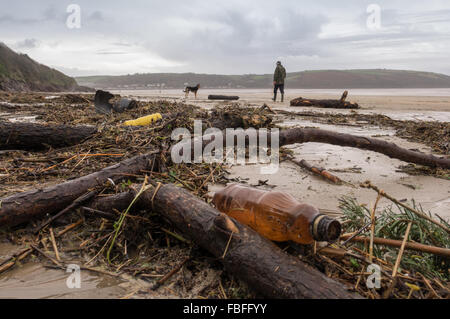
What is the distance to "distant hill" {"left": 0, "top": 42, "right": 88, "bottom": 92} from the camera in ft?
73.7

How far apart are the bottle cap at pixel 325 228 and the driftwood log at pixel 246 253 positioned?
0.14 metres

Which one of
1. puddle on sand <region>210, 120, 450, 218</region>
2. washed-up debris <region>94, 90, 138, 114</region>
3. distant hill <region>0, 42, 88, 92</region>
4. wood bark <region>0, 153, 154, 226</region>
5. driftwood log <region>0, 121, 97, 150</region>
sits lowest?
puddle on sand <region>210, 120, 450, 218</region>

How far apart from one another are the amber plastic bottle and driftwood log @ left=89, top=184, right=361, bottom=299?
122mm

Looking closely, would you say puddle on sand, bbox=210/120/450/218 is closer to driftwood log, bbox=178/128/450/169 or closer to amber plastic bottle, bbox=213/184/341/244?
driftwood log, bbox=178/128/450/169

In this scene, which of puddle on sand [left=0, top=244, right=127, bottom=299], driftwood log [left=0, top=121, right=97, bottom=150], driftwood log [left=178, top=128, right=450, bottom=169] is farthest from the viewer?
driftwood log [left=0, top=121, right=97, bottom=150]

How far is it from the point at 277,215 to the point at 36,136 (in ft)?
12.0

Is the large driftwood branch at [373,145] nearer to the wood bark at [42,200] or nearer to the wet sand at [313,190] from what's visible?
the wet sand at [313,190]

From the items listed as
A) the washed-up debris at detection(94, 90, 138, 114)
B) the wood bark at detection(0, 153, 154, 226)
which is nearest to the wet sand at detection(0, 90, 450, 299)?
the wood bark at detection(0, 153, 154, 226)

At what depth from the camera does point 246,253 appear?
122cm

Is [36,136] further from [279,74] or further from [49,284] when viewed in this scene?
[279,74]

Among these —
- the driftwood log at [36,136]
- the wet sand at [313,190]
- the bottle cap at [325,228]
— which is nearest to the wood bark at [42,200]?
the wet sand at [313,190]

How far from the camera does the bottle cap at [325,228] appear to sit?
3.71ft
